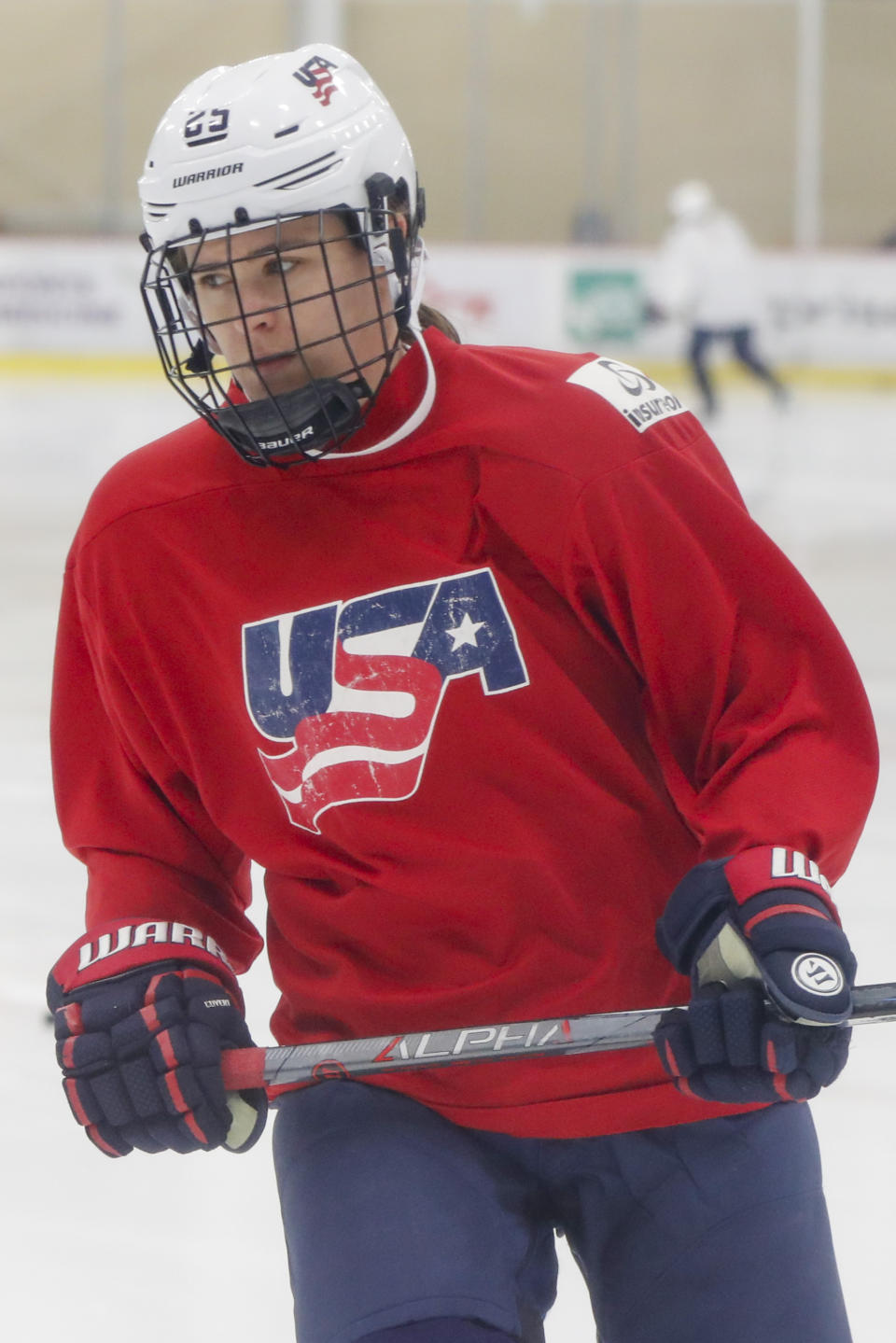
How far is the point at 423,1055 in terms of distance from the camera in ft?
3.84

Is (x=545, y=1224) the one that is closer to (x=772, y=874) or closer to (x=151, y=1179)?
(x=772, y=874)

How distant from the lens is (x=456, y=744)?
3.94ft

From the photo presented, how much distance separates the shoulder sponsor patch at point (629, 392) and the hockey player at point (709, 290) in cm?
791

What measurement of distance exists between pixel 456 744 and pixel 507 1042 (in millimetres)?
198

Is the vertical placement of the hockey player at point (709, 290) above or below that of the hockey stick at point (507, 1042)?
below

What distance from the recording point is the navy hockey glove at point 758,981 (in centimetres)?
108

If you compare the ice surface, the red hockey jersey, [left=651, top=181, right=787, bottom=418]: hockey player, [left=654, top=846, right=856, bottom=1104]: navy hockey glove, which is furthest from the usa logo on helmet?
[left=651, top=181, right=787, bottom=418]: hockey player

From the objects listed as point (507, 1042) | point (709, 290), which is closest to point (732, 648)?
point (507, 1042)

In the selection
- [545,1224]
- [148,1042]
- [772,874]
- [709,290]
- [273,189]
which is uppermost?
[273,189]

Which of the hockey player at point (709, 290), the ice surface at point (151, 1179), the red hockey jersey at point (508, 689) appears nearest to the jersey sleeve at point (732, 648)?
the red hockey jersey at point (508, 689)

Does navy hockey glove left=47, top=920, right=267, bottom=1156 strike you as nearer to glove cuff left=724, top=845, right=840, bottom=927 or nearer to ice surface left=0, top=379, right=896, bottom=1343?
glove cuff left=724, top=845, right=840, bottom=927

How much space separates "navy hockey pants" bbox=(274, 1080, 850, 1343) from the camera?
1.12 metres

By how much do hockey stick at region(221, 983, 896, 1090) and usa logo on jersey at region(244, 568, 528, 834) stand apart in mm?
160

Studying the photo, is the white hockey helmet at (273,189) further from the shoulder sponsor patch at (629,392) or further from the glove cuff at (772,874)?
the glove cuff at (772,874)
